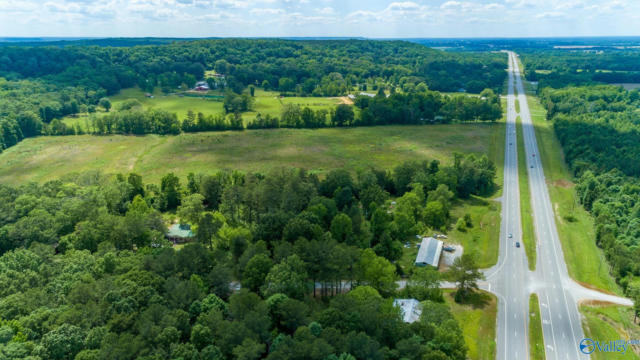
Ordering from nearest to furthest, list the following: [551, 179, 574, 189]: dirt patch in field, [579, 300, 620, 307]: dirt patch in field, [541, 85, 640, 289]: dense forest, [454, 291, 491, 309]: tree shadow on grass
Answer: [579, 300, 620, 307]: dirt patch in field, [454, 291, 491, 309]: tree shadow on grass, [541, 85, 640, 289]: dense forest, [551, 179, 574, 189]: dirt patch in field

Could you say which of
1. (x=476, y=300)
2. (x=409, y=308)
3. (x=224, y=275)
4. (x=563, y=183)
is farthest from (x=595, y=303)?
(x=224, y=275)

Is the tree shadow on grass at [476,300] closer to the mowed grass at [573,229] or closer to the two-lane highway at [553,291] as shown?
the two-lane highway at [553,291]

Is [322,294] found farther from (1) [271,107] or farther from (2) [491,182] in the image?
(1) [271,107]

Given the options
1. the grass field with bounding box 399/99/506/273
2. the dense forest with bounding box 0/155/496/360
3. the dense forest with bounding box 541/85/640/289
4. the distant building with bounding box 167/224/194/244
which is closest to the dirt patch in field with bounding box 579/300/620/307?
the dense forest with bounding box 541/85/640/289

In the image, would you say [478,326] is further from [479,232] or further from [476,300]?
[479,232]

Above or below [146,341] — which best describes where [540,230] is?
below

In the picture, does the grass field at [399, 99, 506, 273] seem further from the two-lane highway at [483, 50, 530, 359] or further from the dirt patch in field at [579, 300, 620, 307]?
the dirt patch in field at [579, 300, 620, 307]

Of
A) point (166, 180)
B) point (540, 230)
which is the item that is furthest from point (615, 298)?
point (166, 180)
